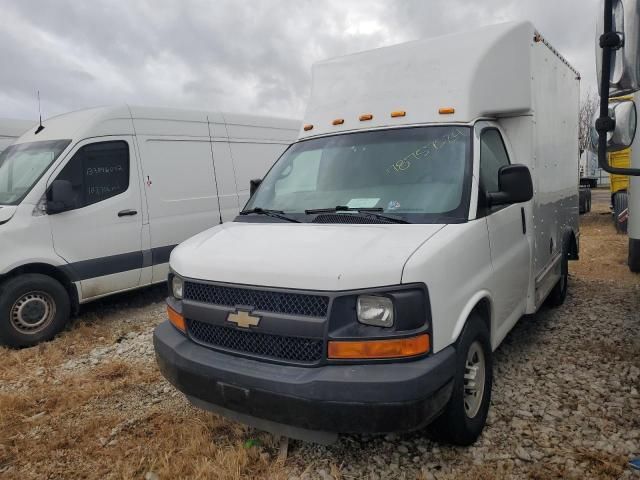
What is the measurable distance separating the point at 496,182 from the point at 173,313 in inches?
99.7

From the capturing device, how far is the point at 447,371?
2539 mm

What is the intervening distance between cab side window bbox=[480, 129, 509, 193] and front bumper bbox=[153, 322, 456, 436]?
4.61 ft

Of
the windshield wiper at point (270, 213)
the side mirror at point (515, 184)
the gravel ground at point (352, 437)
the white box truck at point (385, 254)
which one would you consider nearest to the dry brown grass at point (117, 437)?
the gravel ground at point (352, 437)

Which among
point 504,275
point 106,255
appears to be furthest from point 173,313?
point 106,255

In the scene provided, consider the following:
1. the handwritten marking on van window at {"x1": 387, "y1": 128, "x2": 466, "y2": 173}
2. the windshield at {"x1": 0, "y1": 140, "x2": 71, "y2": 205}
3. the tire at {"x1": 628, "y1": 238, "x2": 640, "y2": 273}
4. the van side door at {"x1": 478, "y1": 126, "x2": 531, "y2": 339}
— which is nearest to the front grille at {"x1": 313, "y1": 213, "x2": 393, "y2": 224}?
the handwritten marking on van window at {"x1": 387, "y1": 128, "x2": 466, "y2": 173}

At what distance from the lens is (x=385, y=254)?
102 inches

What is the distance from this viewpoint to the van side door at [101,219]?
5.82 metres

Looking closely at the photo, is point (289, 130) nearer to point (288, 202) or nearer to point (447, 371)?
point (288, 202)

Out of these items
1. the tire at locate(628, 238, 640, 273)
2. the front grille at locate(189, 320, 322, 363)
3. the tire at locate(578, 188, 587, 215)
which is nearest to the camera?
the front grille at locate(189, 320, 322, 363)

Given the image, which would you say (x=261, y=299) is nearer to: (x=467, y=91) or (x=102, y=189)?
(x=467, y=91)

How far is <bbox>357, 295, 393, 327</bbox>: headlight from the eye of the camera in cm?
251

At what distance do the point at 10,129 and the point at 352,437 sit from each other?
927 centimetres

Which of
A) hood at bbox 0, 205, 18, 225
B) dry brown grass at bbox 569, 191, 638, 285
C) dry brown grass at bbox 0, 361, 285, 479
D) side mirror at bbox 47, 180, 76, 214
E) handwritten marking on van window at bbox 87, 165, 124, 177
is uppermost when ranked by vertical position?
handwritten marking on van window at bbox 87, 165, 124, 177

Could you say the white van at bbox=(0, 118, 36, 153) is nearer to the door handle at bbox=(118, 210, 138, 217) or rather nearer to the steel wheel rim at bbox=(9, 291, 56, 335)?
the door handle at bbox=(118, 210, 138, 217)
